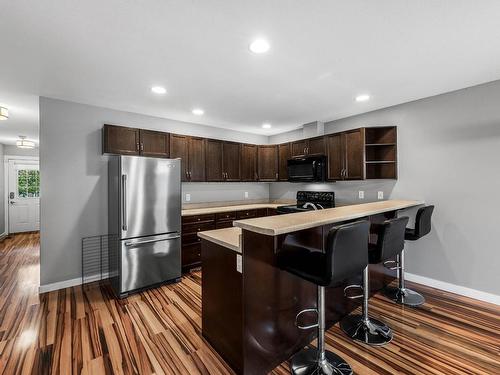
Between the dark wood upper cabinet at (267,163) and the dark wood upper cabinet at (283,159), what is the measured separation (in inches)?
4.0

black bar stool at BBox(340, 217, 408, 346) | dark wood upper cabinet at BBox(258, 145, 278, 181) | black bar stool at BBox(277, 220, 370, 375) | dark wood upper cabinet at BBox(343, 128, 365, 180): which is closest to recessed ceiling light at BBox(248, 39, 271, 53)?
black bar stool at BBox(277, 220, 370, 375)

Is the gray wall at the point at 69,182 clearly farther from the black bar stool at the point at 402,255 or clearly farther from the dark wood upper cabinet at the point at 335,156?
the black bar stool at the point at 402,255

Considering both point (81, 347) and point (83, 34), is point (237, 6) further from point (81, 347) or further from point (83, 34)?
point (81, 347)

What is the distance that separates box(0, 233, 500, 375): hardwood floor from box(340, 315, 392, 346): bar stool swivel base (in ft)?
0.23

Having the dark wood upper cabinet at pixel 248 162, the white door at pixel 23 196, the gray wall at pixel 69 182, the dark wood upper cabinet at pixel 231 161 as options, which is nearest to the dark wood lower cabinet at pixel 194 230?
the dark wood upper cabinet at pixel 231 161

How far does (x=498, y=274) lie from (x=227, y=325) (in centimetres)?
321

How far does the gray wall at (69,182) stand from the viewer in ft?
10.7

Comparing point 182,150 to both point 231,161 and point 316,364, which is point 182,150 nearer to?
point 231,161

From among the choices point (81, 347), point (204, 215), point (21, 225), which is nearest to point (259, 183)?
point (204, 215)

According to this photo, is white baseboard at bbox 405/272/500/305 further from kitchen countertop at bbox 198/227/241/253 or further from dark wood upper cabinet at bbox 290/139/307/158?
kitchen countertop at bbox 198/227/241/253

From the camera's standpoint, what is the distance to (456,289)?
10.3 ft

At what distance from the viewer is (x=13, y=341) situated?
222cm

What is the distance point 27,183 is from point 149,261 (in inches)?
264

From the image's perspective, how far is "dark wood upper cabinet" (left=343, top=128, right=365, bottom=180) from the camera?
12.2 ft
